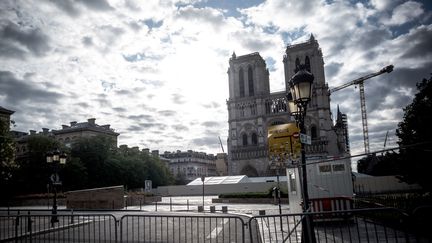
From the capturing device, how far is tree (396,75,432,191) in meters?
15.7

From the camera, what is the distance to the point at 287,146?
2366 centimetres

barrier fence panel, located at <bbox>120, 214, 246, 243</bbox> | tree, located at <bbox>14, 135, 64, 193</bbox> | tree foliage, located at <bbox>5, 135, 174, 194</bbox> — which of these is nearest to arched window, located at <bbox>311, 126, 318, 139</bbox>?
tree foliage, located at <bbox>5, 135, 174, 194</bbox>

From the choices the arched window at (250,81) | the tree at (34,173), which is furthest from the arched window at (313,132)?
the tree at (34,173)

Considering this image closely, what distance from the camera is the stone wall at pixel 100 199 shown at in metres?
28.5

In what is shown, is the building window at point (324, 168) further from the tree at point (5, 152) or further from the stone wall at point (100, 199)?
the tree at point (5, 152)

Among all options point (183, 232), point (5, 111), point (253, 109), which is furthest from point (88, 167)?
point (183, 232)

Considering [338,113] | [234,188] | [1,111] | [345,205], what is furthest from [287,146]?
[338,113]

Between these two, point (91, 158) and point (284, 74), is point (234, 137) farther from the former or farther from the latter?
point (91, 158)

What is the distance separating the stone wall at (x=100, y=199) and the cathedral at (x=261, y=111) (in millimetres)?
45617

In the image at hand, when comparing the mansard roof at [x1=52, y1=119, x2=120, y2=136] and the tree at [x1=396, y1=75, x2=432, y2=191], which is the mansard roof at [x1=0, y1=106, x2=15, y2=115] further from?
the tree at [x1=396, y1=75, x2=432, y2=191]

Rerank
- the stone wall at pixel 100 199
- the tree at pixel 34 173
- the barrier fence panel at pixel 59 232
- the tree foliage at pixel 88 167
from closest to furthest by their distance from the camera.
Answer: the barrier fence panel at pixel 59 232 → the stone wall at pixel 100 199 → the tree at pixel 34 173 → the tree foliage at pixel 88 167

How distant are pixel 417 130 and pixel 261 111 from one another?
183 feet

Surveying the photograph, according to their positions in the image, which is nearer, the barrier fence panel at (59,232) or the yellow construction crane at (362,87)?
the barrier fence panel at (59,232)

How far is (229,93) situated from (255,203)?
48.0m
